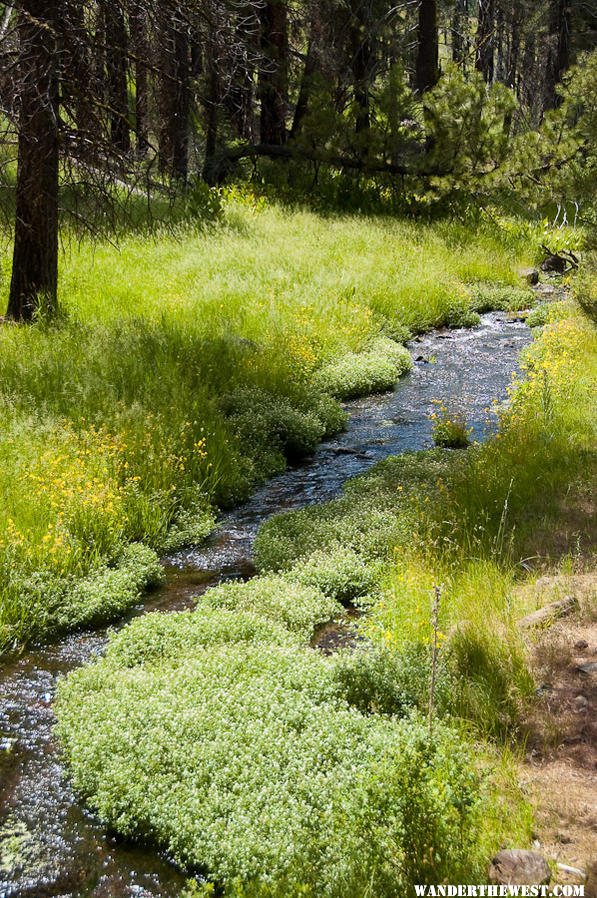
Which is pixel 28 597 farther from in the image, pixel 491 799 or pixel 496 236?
pixel 496 236

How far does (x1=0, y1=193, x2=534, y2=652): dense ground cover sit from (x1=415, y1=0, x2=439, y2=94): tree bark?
639 cm

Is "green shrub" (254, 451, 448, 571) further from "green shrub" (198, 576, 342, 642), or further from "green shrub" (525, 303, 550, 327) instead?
"green shrub" (525, 303, 550, 327)

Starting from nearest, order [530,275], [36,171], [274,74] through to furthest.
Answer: [36,171] < [530,275] < [274,74]

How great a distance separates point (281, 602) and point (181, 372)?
15.4 feet

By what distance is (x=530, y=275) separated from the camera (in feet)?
59.0

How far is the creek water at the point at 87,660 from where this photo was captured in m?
3.84

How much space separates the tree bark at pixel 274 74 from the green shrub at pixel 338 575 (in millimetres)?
16279

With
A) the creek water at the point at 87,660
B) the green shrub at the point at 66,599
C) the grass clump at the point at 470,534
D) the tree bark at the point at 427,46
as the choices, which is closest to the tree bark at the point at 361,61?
the tree bark at the point at 427,46

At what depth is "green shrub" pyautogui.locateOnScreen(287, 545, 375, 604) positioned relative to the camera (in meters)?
6.17

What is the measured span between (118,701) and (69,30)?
8.43m

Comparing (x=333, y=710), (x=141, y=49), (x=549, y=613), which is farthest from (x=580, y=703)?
(x=141, y=49)

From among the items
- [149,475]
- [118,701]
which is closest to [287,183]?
[149,475]

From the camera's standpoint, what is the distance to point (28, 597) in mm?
5785

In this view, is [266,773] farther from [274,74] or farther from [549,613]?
[274,74]
